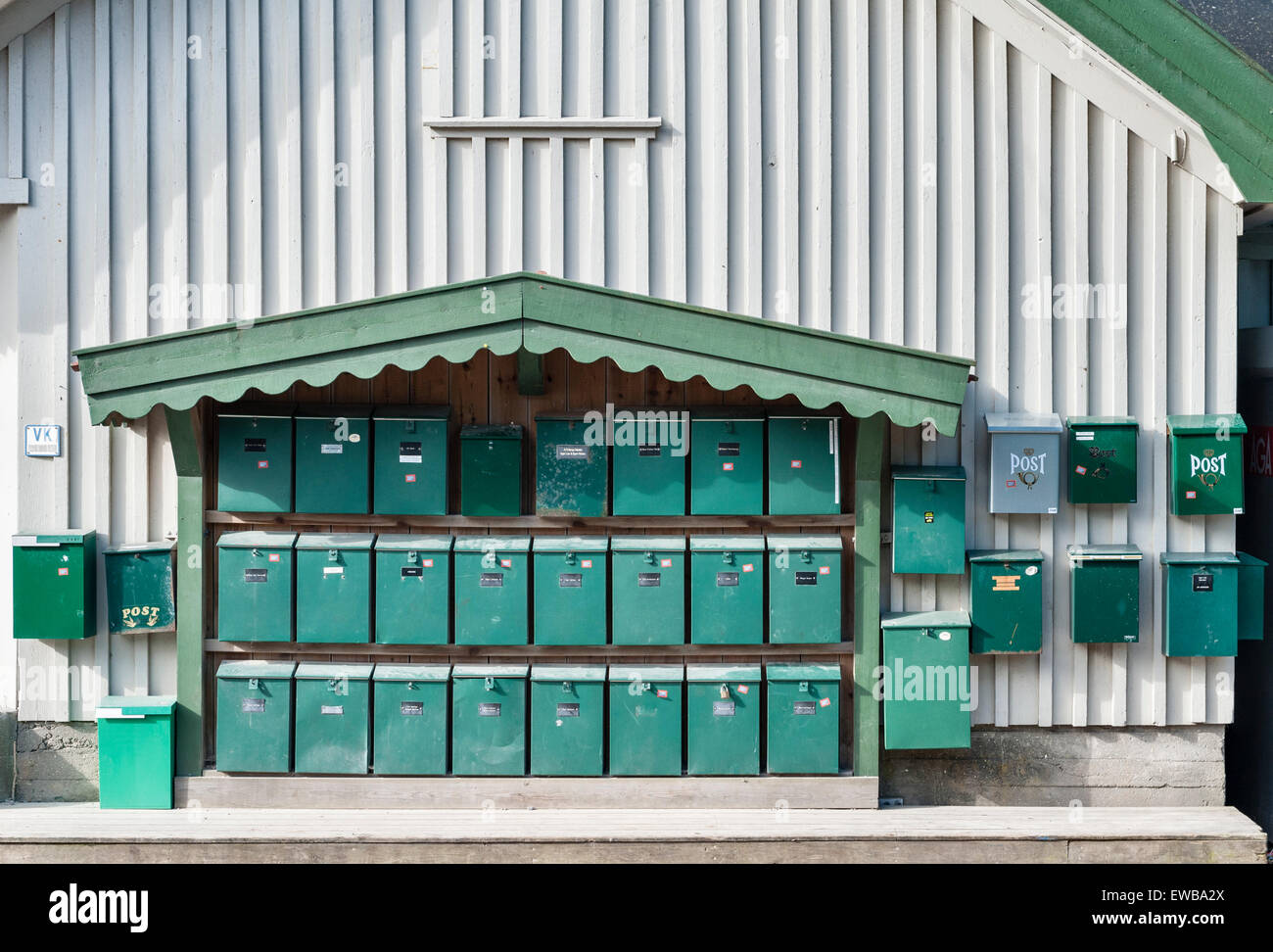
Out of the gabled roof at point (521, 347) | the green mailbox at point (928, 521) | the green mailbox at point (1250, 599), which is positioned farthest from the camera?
the green mailbox at point (1250, 599)

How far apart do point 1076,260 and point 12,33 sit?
7.16 metres

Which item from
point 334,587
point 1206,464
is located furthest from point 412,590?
point 1206,464

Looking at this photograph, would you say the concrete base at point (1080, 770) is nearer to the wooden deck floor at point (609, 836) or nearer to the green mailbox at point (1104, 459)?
the wooden deck floor at point (609, 836)

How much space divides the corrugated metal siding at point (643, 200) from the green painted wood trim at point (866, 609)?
0.35 metres

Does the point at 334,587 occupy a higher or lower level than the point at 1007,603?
higher

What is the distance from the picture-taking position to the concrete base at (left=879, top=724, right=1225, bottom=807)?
7.36 m

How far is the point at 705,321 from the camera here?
20.6ft

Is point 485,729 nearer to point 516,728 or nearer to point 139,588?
point 516,728

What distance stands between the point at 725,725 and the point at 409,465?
2.62 m

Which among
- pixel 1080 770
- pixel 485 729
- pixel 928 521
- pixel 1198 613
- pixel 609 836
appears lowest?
pixel 609 836

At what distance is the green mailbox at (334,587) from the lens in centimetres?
698

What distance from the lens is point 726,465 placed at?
7.00 m

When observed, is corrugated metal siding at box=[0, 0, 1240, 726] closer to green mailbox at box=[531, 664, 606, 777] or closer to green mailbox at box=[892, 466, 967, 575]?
green mailbox at box=[892, 466, 967, 575]

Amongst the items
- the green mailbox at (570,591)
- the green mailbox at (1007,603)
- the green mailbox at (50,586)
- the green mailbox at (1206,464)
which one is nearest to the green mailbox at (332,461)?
the green mailbox at (570,591)
